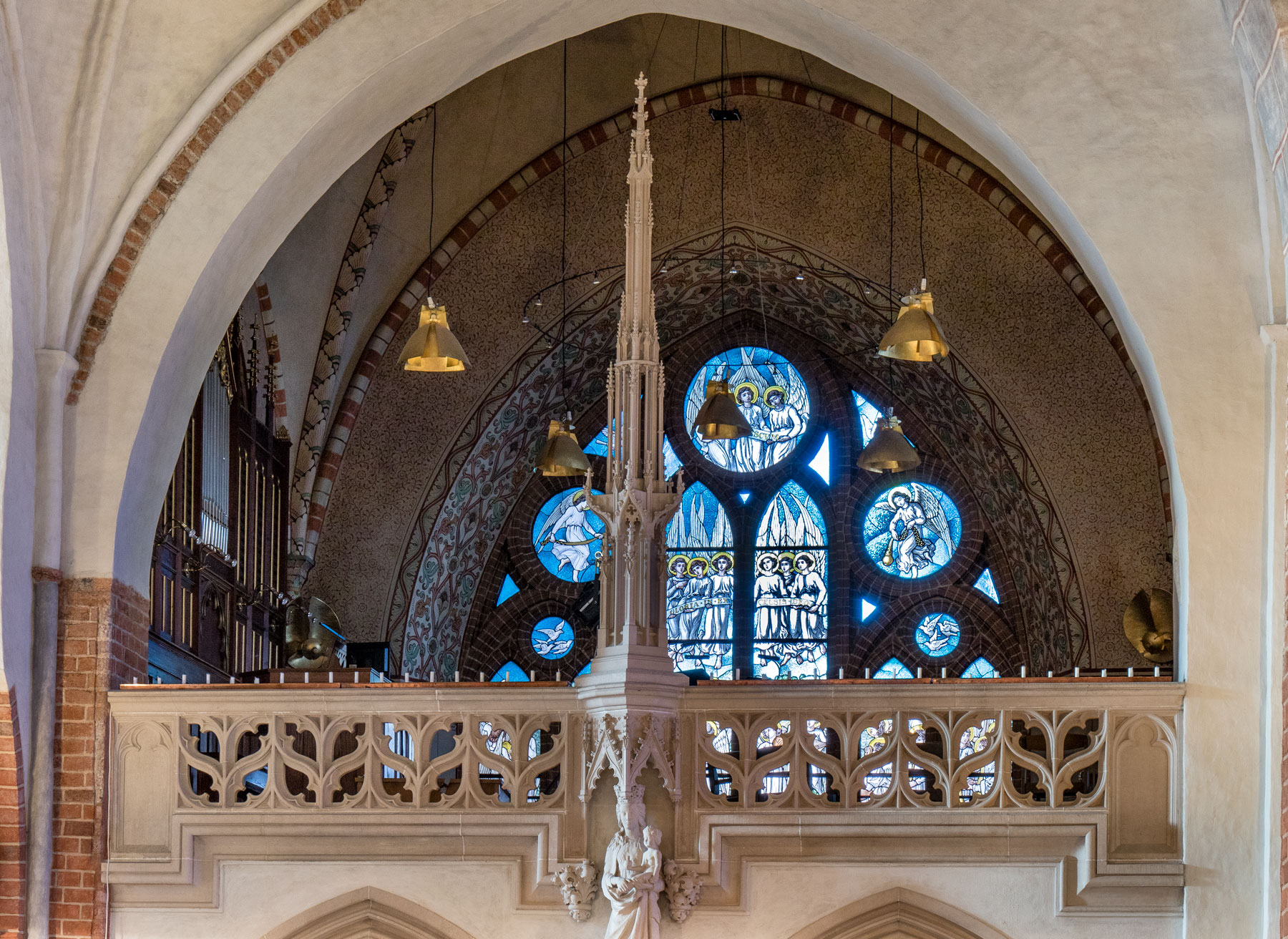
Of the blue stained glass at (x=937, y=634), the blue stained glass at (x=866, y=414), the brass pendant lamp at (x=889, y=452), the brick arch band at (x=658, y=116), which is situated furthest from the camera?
the blue stained glass at (x=866, y=414)

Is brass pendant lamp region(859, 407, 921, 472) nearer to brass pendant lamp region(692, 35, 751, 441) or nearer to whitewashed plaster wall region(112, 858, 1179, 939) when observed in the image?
brass pendant lamp region(692, 35, 751, 441)

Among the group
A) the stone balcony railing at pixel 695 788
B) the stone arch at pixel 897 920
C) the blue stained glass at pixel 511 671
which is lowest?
the stone arch at pixel 897 920

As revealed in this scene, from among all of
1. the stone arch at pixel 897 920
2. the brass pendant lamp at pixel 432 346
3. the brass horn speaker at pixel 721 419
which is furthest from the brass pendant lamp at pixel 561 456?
the stone arch at pixel 897 920

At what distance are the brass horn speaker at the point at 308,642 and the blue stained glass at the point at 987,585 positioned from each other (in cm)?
735

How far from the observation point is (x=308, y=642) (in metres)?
11.2

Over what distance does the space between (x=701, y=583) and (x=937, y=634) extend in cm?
234

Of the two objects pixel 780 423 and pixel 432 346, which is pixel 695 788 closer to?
pixel 432 346

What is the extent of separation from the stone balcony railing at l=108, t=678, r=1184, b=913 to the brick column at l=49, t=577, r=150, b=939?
0.10m

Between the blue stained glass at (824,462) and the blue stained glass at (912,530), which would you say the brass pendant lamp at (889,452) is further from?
the blue stained glass at (824,462)

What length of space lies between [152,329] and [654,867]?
3.72 meters

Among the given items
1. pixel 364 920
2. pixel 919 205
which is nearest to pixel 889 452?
pixel 919 205

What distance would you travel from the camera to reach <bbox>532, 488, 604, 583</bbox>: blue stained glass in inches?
685

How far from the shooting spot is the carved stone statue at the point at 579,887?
8500 millimetres

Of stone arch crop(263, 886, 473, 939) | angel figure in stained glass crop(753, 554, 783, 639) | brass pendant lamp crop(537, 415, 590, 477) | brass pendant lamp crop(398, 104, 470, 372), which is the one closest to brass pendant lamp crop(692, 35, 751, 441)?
brass pendant lamp crop(537, 415, 590, 477)
